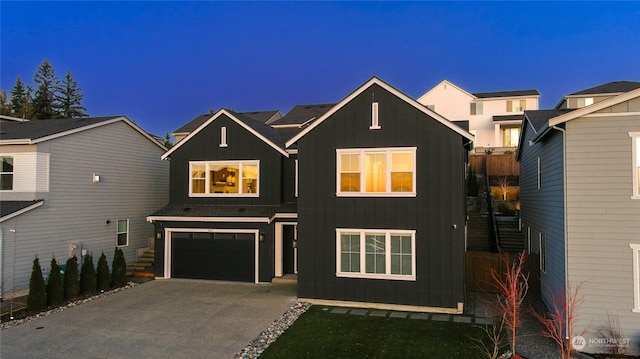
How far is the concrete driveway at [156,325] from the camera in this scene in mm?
8938

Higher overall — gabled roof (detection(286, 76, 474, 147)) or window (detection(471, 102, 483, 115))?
window (detection(471, 102, 483, 115))

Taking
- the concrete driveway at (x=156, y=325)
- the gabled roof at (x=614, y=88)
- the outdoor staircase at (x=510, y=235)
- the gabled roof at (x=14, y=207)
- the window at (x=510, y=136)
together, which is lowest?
the concrete driveway at (x=156, y=325)

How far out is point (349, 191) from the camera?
1261cm

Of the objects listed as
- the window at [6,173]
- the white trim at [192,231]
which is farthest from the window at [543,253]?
the window at [6,173]

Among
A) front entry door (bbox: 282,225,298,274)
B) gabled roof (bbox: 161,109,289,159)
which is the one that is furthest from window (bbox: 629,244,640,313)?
gabled roof (bbox: 161,109,289,159)

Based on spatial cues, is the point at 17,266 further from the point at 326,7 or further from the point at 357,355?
the point at 326,7

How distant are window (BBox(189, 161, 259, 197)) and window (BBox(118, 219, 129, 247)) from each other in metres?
3.83

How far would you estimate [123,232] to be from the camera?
1819cm

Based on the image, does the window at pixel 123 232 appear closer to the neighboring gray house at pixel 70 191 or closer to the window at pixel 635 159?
the neighboring gray house at pixel 70 191

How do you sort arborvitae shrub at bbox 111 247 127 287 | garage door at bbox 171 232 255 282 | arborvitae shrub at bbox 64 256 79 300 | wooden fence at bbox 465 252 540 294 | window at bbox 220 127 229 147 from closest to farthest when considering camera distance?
1. arborvitae shrub at bbox 64 256 79 300
2. wooden fence at bbox 465 252 540 294
3. arborvitae shrub at bbox 111 247 127 287
4. garage door at bbox 171 232 255 282
5. window at bbox 220 127 229 147

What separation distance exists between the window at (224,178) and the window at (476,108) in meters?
27.1

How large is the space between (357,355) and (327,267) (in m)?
4.21

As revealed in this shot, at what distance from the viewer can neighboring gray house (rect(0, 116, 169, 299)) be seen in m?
13.9

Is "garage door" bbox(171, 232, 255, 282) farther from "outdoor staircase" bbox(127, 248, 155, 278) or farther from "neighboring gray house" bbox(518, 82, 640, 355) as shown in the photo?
"neighboring gray house" bbox(518, 82, 640, 355)
